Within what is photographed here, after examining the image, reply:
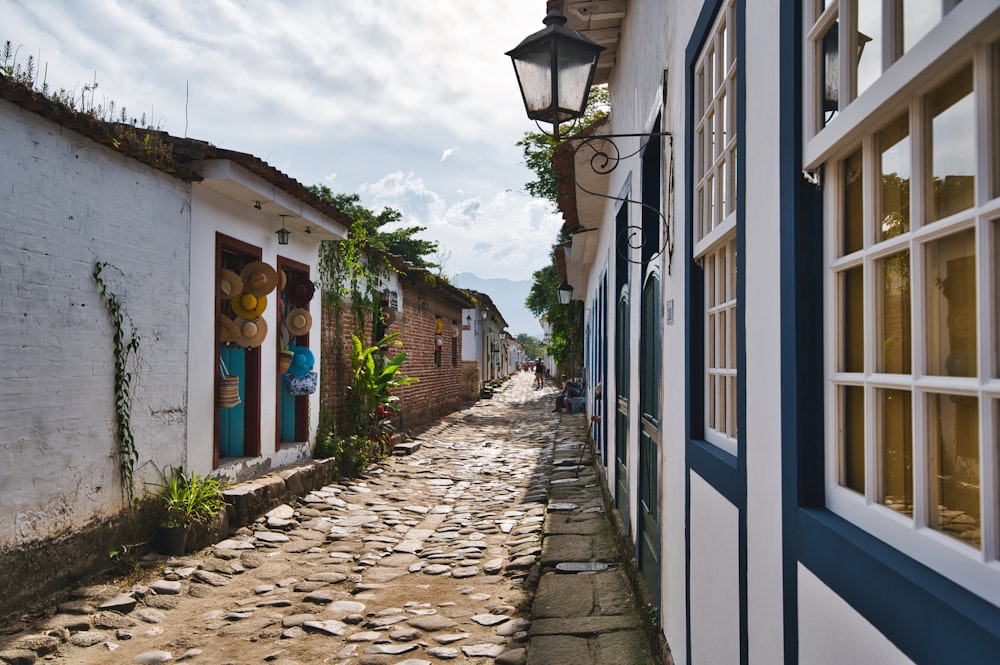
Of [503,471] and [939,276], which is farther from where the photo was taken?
[503,471]

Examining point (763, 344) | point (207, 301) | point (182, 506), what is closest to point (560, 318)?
point (207, 301)

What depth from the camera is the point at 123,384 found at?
228 inches

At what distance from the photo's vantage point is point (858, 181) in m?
1.66

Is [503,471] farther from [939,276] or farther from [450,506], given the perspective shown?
[939,276]

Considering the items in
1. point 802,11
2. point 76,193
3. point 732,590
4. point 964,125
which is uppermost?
point 76,193

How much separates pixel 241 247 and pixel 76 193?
8.45 feet

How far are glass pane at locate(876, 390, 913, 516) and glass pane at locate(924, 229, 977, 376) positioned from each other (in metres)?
0.15

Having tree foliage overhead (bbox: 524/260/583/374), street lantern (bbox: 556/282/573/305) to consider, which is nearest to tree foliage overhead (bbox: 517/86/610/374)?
tree foliage overhead (bbox: 524/260/583/374)

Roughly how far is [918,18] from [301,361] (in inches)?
338

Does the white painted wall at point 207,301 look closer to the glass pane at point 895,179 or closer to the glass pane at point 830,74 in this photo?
the glass pane at point 830,74

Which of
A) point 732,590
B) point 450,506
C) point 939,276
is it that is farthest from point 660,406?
point 450,506

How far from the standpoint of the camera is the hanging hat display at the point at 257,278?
7.93m

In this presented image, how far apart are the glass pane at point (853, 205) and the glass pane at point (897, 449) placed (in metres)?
0.36

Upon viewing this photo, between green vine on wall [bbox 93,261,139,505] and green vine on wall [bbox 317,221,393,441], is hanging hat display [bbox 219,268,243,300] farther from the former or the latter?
green vine on wall [bbox 317,221,393,441]
